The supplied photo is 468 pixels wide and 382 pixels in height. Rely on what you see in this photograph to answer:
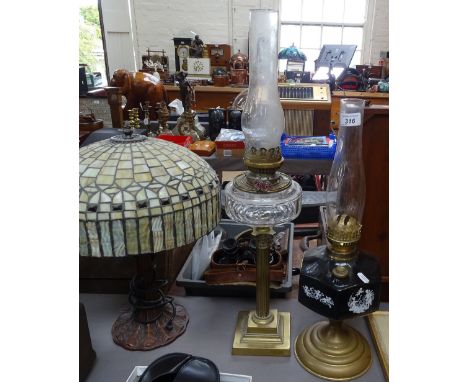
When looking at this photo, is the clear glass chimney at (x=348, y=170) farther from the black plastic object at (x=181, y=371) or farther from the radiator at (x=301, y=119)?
the radiator at (x=301, y=119)

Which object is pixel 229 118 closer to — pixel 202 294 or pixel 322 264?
pixel 202 294

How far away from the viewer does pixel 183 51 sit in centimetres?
406

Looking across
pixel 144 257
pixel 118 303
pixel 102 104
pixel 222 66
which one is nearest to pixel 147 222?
pixel 144 257

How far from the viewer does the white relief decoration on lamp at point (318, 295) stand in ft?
2.24

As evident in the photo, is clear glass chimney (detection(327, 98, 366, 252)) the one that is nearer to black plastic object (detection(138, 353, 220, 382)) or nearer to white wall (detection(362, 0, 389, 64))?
black plastic object (detection(138, 353, 220, 382))

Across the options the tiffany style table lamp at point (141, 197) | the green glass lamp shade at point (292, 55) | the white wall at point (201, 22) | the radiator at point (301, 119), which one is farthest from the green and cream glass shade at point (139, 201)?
the white wall at point (201, 22)

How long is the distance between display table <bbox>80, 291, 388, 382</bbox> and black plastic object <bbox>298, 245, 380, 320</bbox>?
14cm

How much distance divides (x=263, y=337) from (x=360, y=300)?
0.75 feet

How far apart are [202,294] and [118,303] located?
21 cm

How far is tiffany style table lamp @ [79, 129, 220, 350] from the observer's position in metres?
0.56

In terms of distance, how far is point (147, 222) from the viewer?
570 millimetres

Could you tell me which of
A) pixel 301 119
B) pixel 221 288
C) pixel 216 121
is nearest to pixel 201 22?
pixel 301 119

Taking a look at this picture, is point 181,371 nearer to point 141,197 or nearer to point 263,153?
point 141,197

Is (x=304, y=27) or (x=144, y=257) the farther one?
(x=304, y=27)
